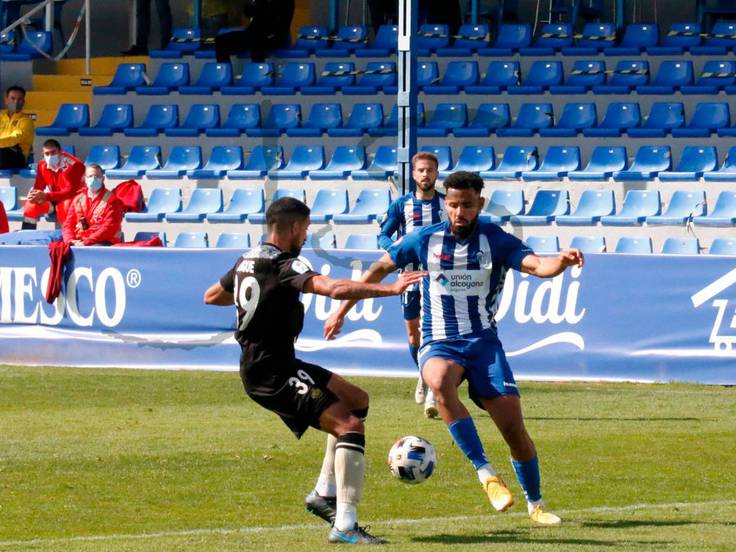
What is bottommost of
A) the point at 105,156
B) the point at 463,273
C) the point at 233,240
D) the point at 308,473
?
the point at 308,473

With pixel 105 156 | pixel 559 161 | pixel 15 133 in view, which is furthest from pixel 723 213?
pixel 15 133

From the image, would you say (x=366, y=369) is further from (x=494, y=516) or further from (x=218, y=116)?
(x=218, y=116)

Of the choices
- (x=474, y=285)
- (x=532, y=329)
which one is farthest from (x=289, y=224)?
(x=532, y=329)

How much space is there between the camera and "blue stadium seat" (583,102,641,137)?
77.3 ft

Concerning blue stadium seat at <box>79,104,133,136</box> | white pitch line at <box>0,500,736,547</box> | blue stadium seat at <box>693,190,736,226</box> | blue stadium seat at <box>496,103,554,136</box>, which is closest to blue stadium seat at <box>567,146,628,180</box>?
blue stadium seat at <box>496,103,554,136</box>

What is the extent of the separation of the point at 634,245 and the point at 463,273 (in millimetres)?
12027

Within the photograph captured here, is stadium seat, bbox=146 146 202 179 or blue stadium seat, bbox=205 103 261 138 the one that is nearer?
stadium seat, bbox=146 146 202 179

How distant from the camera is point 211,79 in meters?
27.4

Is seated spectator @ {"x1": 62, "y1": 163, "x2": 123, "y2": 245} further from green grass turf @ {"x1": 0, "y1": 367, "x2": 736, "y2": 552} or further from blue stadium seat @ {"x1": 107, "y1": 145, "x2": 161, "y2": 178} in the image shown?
blue stadium seat @ {"x1": 107, "y1": 145, "x2": 161, "y2": 178}

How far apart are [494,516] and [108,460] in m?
3.34

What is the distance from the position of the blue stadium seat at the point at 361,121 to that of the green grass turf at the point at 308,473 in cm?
989

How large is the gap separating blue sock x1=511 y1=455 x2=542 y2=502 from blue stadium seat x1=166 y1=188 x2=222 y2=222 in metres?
15.9

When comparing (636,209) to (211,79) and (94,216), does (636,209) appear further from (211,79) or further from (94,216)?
(211,79)

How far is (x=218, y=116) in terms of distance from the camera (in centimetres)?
2652
